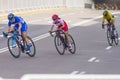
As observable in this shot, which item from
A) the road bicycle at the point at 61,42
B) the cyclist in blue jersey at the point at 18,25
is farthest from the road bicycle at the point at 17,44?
the road bicycle at the point at 61,42

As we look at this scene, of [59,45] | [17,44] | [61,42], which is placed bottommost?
[59,45]

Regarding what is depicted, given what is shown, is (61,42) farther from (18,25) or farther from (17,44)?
(18,25)

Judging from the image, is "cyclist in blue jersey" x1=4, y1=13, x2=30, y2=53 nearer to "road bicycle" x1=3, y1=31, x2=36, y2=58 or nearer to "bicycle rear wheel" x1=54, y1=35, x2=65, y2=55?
"road bicycle" x1=3, y1=31, x2=36, y2=58

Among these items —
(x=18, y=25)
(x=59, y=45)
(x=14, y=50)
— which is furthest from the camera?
(x=59, y=45)

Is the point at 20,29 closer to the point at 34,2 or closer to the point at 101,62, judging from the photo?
the point at 101,62

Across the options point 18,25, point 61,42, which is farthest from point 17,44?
point 61,42

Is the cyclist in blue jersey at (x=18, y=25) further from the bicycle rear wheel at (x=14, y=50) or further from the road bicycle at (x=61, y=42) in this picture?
the road bicycle at (x=61, y=42)

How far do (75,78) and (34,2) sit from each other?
61151 mm

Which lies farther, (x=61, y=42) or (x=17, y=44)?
(x=61, y=42)

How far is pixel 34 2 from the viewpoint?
211 ft

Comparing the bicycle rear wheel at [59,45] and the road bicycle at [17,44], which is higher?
the road bicycle at [17,44]

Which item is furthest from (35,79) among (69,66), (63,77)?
(69,66)

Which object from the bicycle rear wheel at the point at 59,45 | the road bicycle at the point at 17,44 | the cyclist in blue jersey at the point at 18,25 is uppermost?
the cyclist in blue jersey at the point at 18,25

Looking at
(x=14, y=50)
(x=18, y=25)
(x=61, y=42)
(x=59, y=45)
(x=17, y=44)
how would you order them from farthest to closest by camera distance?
(x=59, y=45), (x=61, y=42), (x=14, y=50), (x=17, y=44), (x=18, y=25)
